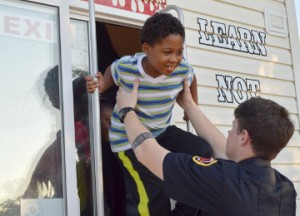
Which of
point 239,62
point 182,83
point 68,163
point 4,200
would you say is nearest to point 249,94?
point 239,62

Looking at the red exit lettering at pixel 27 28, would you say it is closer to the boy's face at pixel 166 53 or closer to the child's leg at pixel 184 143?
the boy's face at pixel 166 53

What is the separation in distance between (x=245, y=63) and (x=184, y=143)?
2.26m

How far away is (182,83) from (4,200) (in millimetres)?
1207

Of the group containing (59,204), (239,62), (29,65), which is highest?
(239,62)

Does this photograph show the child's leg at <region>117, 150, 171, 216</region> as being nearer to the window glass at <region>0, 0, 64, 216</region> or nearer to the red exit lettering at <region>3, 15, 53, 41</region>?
the window glass at <region>0, 0, 64, 216</region>

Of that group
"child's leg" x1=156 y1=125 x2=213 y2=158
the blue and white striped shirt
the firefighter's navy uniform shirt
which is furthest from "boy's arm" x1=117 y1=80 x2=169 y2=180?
"child's leg" x1=156 y1=125 x2=213 y2=158

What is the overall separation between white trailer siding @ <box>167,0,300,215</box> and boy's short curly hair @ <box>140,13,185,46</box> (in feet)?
4.67

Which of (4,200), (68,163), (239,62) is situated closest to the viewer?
(4,200)

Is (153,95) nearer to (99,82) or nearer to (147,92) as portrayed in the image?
(147,92)

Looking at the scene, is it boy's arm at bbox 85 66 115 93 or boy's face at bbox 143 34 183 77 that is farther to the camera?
boy's arm at bbox 85 66 115 93

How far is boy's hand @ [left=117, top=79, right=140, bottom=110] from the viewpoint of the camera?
2.72m

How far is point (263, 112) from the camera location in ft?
7.79

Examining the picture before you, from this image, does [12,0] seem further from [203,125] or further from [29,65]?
[203,125]

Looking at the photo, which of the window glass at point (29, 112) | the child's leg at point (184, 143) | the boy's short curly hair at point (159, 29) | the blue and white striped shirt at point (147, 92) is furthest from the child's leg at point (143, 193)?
the boy's short curly hair at point (159, 29)
